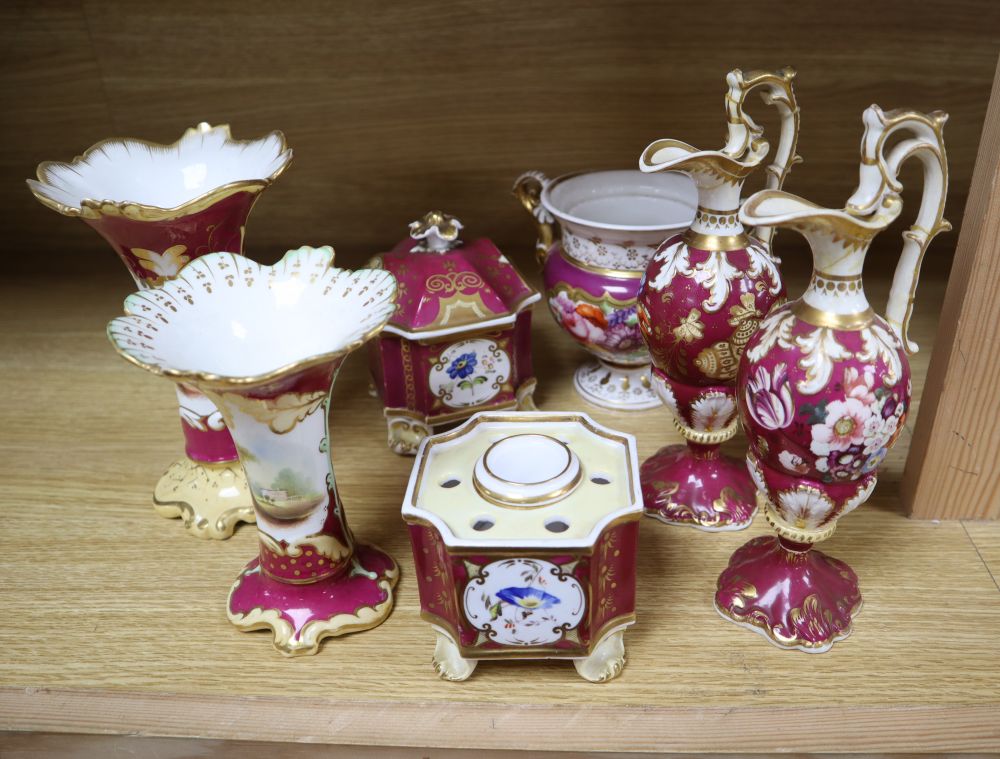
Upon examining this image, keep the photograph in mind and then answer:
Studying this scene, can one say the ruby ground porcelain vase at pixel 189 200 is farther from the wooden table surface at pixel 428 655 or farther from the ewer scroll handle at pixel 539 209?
the ewer scroll handle at pixel 539 209

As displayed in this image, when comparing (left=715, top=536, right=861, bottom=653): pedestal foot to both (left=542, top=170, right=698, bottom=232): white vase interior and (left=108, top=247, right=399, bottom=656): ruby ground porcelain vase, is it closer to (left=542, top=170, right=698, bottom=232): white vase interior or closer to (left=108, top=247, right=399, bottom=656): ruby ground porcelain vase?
(left=108, top=247, right=399, bottom=656): ruby ground porcelain vase

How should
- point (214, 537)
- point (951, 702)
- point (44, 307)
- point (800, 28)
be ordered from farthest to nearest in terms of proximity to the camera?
point (44, 307) → point (800, 28) → point (214, 537) → point (951, 702)

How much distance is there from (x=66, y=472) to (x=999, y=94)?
0.80 m

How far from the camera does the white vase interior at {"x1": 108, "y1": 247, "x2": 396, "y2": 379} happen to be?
0.56 meters

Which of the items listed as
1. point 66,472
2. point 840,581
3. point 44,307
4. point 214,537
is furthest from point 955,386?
point 44,307

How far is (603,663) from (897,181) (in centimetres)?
34

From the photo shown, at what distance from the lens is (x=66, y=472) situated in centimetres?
79

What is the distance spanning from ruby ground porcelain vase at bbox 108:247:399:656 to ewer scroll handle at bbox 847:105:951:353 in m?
0.29

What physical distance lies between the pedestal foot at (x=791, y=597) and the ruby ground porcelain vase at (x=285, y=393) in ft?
0.81

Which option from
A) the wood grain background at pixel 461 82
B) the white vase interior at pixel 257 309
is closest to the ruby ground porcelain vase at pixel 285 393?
the white vase interior at pixel 257 309

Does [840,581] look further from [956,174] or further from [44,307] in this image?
[44,307]

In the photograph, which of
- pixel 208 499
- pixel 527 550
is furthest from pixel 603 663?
pixel 208 499

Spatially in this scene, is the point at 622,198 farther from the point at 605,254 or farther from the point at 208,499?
the point at 208,499

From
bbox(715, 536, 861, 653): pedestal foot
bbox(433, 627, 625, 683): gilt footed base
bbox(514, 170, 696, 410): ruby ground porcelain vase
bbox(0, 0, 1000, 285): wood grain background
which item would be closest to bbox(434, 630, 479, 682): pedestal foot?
bbox(433, 627, 625, 683): gilt footed base
